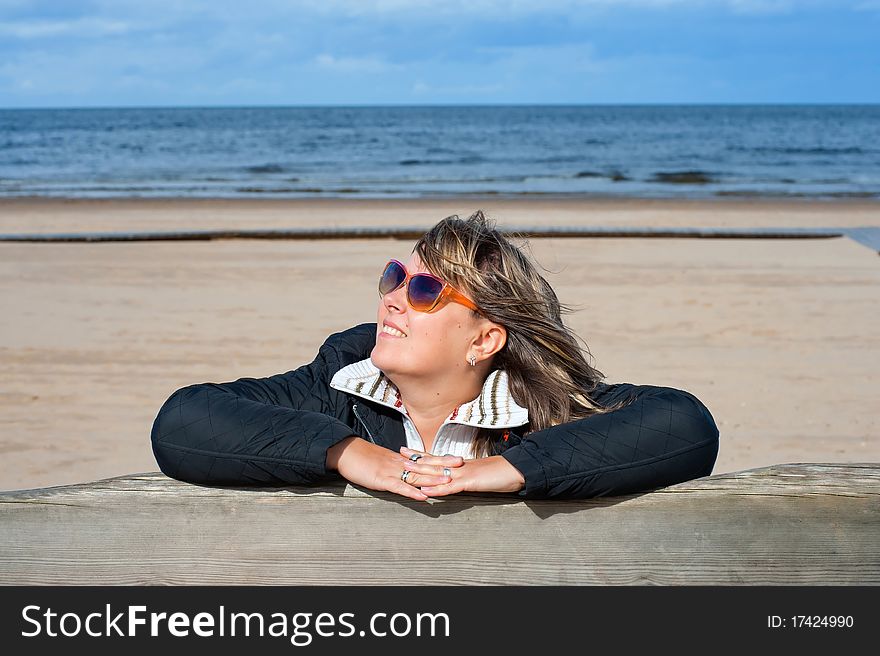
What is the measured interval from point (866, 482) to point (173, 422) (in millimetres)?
1286

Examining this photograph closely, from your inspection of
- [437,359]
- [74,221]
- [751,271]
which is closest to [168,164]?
[74,221]

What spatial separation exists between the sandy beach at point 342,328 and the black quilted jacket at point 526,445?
144 inches

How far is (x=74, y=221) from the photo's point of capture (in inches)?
675

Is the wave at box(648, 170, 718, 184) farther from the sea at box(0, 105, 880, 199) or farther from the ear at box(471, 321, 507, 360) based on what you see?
the ear at box(471, 321, 507, 360)

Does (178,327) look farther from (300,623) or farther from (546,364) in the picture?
(300,623)

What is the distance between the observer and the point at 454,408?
225 centimetres

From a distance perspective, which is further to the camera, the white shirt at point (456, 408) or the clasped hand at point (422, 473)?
the white shirt at point (456, 408)

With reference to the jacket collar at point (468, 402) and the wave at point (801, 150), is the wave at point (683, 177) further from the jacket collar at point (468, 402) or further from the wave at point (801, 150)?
the jacket collar at point (468, 402)

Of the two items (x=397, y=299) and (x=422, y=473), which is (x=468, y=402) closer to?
(x=397, y=299)

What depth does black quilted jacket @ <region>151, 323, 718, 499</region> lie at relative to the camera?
5.12 ft

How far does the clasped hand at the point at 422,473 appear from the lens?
1.50 meters

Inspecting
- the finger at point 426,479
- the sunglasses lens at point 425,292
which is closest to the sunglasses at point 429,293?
the sunglasses lens at point 425,292

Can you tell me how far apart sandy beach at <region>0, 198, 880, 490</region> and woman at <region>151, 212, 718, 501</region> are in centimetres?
340

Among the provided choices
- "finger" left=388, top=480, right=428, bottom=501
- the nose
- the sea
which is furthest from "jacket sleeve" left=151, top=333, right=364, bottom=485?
the sea
